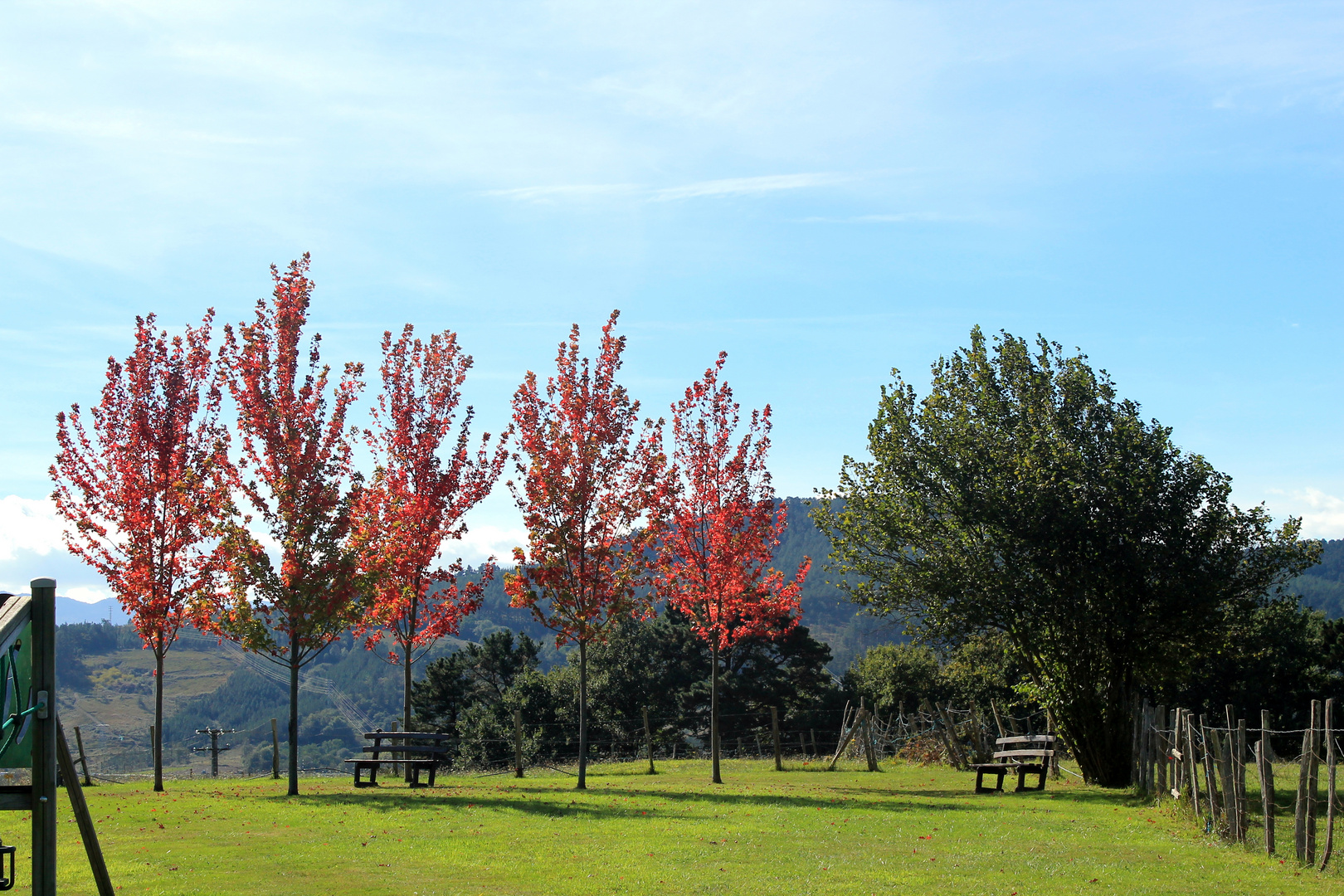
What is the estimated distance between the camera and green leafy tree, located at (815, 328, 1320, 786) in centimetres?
2300

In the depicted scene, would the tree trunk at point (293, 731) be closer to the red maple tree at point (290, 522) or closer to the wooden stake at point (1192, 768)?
the red maple tree at point (290, 522)

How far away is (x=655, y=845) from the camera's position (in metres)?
14.0

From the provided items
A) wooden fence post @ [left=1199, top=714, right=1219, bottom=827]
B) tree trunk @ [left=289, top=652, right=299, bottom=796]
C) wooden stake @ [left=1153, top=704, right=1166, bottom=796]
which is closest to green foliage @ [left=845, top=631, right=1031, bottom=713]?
wooden stake @ [left=1153, top=704, right=1166, bottom=796]

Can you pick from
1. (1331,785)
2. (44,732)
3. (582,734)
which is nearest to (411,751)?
(582,734)

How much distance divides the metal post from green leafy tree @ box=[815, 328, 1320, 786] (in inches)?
754

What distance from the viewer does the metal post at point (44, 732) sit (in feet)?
24.9

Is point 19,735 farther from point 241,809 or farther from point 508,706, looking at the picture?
point 508,706

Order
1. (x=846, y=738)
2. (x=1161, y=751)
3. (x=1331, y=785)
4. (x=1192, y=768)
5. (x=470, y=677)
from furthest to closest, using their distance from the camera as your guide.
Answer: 1. (x=470, y=677)
2. (x=846, y=738)
3. (x=1161, y=751)
4. (x=1192, y=768)
5. (x=1331, y=785)

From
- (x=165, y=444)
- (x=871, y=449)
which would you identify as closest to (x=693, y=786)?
(x=871, y=449)

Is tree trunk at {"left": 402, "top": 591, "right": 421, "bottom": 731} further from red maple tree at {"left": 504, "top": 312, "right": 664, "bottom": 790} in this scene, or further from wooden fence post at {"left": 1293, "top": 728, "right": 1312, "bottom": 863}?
wooden fence post at {"left": 1293, "top": 728, "right": 1312, "bottom": 863}

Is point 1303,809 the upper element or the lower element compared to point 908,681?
upper

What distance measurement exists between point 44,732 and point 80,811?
4.51ft

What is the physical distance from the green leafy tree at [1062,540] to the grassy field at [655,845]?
3.39 m

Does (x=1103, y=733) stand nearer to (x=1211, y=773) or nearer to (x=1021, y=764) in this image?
(x=1021, y=764)
